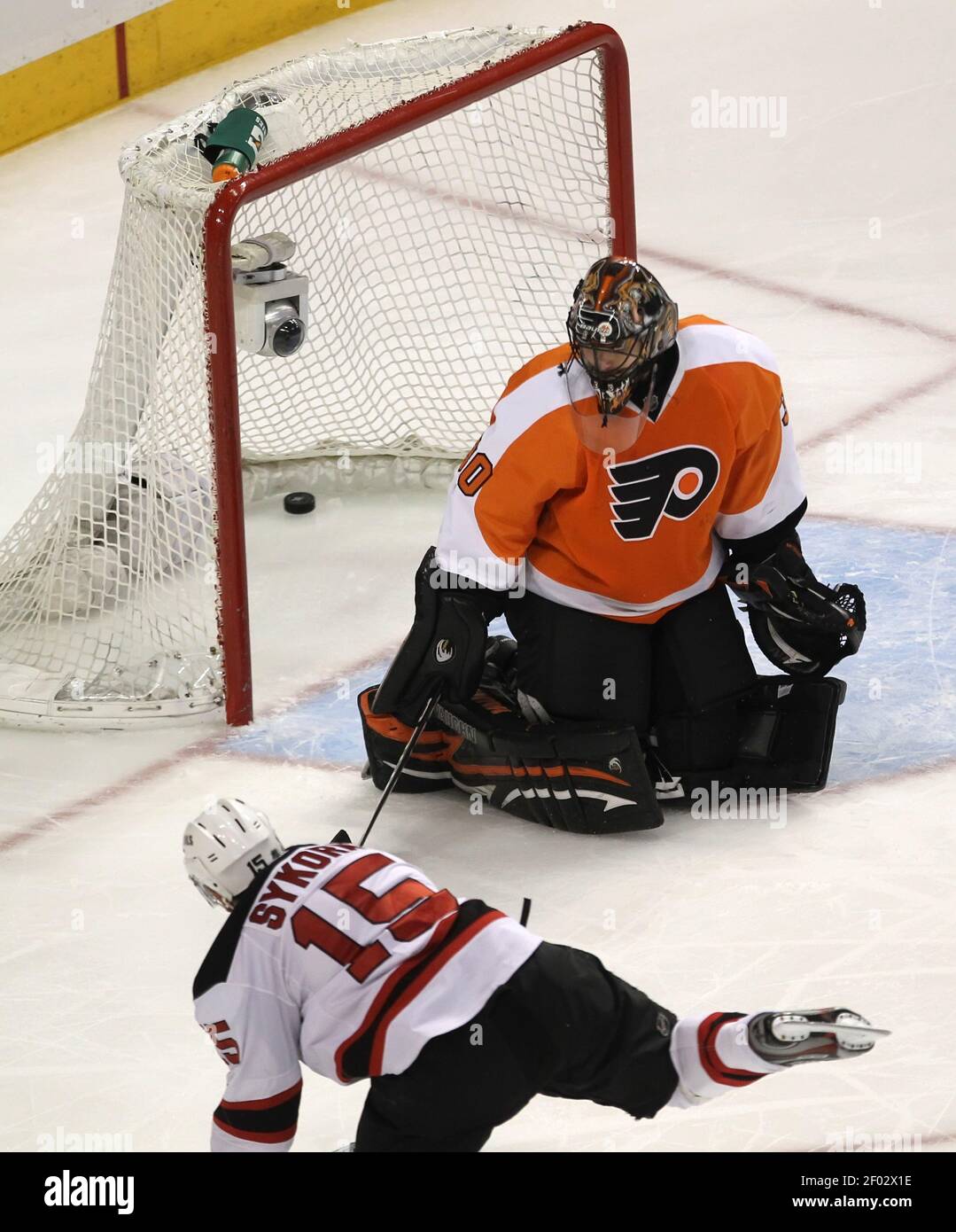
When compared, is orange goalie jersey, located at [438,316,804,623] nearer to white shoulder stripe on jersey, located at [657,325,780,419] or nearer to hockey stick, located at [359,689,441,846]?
white shoulder stripe on jersey, located at [657,325,780,419]

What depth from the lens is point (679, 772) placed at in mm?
3514

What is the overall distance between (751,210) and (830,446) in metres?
1.48

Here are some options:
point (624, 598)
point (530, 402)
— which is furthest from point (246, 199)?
point (624, 598)

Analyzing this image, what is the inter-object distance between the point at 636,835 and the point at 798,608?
0.45 metres

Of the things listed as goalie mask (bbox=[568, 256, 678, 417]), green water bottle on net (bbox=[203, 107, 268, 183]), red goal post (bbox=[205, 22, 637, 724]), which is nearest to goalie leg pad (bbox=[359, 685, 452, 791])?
red goal post (bbox=[205, 22, 637, 724])

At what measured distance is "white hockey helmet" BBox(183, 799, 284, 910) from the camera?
252 cm

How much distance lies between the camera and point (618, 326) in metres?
3.11

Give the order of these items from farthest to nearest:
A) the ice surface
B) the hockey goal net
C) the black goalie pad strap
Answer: the hockey goal net < the black goalie pad strap < the ice surface

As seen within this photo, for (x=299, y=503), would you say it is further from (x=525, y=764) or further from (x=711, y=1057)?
(x=711, y=1057)

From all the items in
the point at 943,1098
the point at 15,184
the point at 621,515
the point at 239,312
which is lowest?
the point at 943,1098

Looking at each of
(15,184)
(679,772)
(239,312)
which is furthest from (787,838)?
(15,184)

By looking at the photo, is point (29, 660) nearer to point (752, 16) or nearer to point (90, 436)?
point (90, 436)

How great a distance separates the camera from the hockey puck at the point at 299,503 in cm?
463

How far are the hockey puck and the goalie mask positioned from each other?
1.55m
